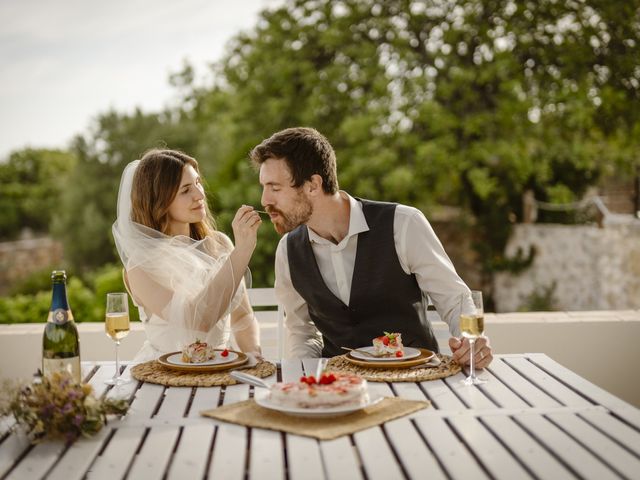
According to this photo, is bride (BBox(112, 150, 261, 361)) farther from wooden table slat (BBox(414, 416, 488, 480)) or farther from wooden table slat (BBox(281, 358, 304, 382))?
wooden table slat (BBox(414, 416, 488, 480))

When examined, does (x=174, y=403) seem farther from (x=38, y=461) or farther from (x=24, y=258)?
(x=24, y=258)

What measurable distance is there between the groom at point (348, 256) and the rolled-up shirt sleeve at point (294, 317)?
5 centimetres

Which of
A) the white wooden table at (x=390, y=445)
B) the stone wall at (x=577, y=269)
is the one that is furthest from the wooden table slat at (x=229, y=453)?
the stone wall at (x=577, y=269)

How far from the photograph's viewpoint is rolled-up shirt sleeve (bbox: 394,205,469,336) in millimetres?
2941

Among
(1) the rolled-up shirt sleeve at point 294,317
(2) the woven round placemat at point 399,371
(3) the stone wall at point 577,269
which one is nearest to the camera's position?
(2) the woven round placemat at point 399,371

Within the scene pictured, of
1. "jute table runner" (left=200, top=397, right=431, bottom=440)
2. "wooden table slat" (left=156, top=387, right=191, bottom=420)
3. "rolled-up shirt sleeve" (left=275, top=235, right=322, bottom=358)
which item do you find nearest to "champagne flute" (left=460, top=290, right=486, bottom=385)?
"jute table runner" (left=200, top=397, right=431, bottom=440)

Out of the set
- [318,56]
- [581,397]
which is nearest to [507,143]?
[318,56]

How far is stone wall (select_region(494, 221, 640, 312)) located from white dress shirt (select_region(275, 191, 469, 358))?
29.4ft

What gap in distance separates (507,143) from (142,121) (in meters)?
7.53

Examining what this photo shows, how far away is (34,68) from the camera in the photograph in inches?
634

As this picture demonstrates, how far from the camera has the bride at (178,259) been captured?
2826 mm

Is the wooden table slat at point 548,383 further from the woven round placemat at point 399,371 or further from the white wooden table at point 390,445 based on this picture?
the woven round placemat at point 399,371

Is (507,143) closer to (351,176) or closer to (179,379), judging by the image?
(351,176)

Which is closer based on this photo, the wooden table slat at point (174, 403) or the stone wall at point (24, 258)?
the wooden table slat at point (174, 403)
